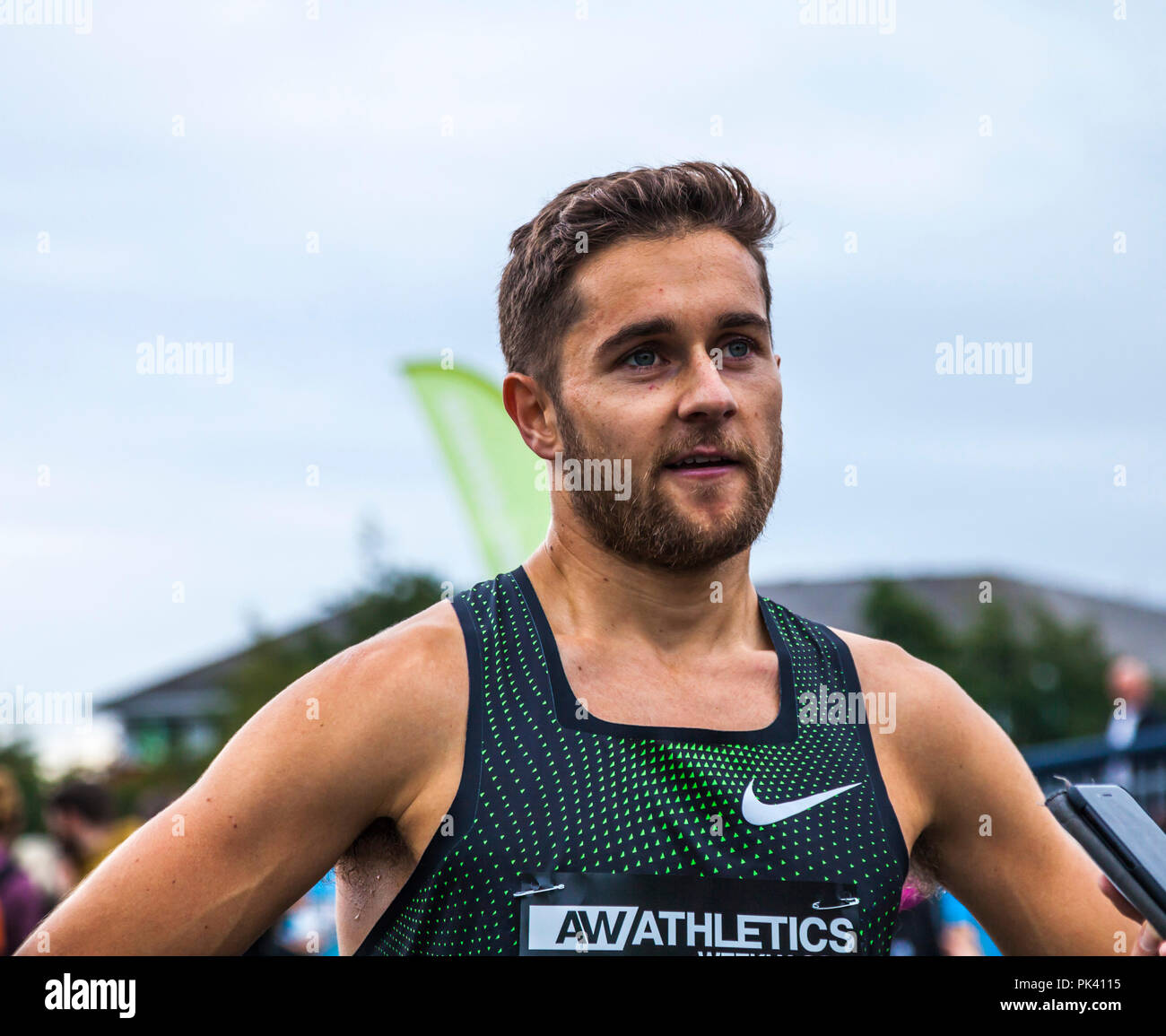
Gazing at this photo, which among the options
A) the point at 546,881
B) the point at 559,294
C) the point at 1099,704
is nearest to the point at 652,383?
the point at 559,294

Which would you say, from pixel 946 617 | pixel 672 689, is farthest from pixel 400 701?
pixel 946 617

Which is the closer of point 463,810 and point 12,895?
point 463,810

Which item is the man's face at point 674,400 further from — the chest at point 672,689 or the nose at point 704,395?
the chest at point 672,689

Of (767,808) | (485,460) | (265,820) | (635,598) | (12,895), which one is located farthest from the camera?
(485,460)

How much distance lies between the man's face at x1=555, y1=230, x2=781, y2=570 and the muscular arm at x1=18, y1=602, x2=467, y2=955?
56cm

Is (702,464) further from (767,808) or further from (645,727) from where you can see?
(767,808)

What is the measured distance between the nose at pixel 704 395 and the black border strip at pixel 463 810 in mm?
598

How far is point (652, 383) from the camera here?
2539 millimetres

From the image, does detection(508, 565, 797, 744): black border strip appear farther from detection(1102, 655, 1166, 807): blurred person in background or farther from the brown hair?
detection(1102, 655, 1166, 807): blurred person in background

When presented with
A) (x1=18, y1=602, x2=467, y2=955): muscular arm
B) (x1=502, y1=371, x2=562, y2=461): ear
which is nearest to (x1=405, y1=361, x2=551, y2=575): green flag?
(x1=502, y1=371, x2=562, y2=461): ear

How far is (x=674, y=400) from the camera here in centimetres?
251

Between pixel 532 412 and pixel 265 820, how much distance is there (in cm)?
102
